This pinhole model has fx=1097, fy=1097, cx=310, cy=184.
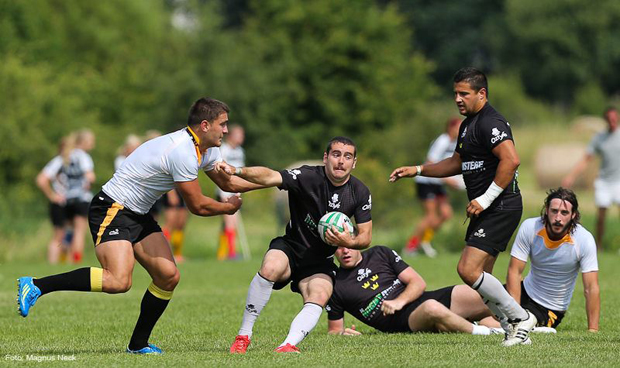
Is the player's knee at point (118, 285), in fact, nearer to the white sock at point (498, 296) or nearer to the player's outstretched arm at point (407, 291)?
the player's outstretched arm at point (407, 291)

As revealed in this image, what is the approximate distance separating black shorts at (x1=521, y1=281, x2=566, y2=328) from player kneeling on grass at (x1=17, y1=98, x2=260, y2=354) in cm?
312

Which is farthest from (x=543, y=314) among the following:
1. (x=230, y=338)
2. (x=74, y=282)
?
(x=74, y=282)

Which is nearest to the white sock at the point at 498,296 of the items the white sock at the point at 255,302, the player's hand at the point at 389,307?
the player's hand at the point at 389,307

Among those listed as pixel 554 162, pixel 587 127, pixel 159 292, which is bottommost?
pixel 159 292

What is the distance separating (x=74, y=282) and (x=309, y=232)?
1.91 m

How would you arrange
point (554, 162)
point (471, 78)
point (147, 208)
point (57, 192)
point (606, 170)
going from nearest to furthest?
point (147, 208) < point (471, 78) < point (606, 170) < point (57, 192) < point (554, 162)

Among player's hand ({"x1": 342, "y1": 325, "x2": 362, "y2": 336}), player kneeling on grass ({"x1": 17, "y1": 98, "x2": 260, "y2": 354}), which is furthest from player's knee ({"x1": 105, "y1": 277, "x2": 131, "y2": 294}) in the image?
player's hand ({"x1": 342, "y1": 325, "x2": 362, "y2": 336})

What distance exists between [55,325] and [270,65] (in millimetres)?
37492

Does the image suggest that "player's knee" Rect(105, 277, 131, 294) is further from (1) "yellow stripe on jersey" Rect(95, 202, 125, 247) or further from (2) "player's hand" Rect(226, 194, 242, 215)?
(2) "player's hand" Rect(226, 194, 242, 215)

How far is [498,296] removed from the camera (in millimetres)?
8867

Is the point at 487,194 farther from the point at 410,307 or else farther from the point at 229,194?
the point at 229,194

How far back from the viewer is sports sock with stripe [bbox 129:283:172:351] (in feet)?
28.7

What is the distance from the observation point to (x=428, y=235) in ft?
67.1

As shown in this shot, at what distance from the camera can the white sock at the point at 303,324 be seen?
8.41m
